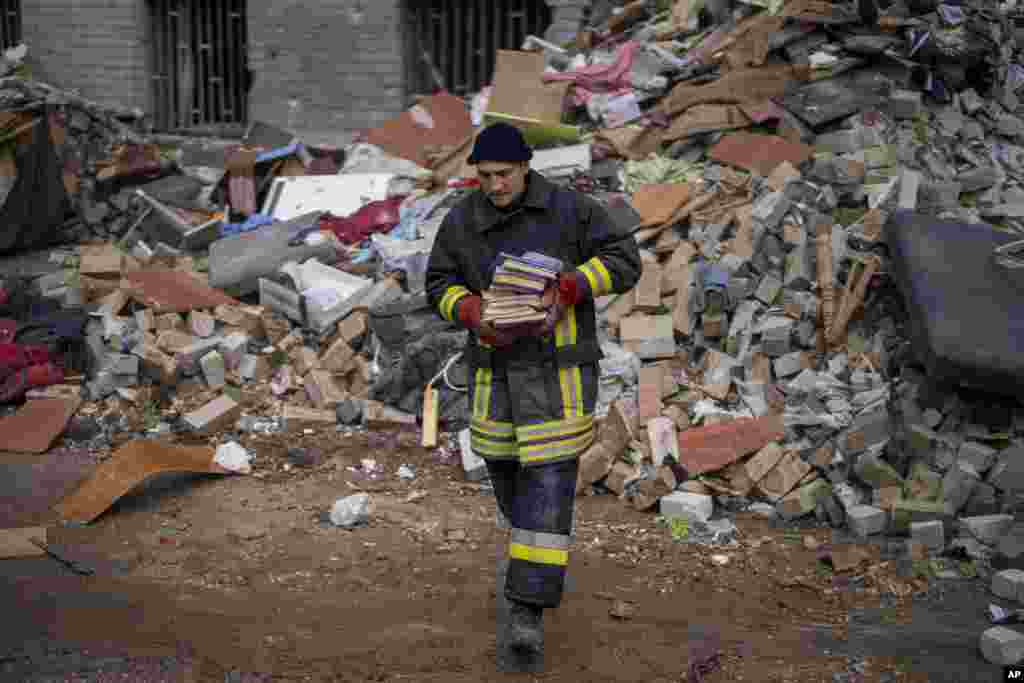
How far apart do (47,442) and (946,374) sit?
5.10 m

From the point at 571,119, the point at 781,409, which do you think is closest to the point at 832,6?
the point at 571,119

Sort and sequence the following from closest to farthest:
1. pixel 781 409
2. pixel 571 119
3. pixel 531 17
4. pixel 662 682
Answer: pixel 662 682 < pixel 781 409 < pixel 571 119 < pixel 531 17

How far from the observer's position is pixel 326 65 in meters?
11.1

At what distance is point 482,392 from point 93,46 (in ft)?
30.7

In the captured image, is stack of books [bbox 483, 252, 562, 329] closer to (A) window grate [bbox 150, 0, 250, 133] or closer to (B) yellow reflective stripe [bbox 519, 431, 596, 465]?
(B) yellow reflective stripe [bbox 519, 431, 596, 465]

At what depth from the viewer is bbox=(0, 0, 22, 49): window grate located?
12195mm

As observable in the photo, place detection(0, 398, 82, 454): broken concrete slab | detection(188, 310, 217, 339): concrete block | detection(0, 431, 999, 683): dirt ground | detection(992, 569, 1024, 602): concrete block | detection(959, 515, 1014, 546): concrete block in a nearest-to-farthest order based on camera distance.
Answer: detection(0, 431, 999, 683): dirt ground → detection(992, 569, 1024, 602): concrete block → detection(959, 515, 1014, 546): concrete block → detection(0, 398, 82, 454): broken concrete slab → detection(188, 310, 217, 339): concrete block

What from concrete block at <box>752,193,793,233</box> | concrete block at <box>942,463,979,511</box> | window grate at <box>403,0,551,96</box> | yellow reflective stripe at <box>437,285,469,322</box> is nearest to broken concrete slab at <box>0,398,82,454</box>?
yellow reflective stripe at <box>437,285,469,322</box>

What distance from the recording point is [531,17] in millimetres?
11031

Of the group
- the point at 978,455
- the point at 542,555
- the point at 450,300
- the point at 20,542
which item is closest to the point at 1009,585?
the point at 978,455

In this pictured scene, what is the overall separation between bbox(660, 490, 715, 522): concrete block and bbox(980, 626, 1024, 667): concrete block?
5.44 ft

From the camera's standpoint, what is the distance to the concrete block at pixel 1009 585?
4684mm

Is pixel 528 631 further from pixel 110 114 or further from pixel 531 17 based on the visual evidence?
pixel 110 114

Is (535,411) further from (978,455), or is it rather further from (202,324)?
(202,324)
